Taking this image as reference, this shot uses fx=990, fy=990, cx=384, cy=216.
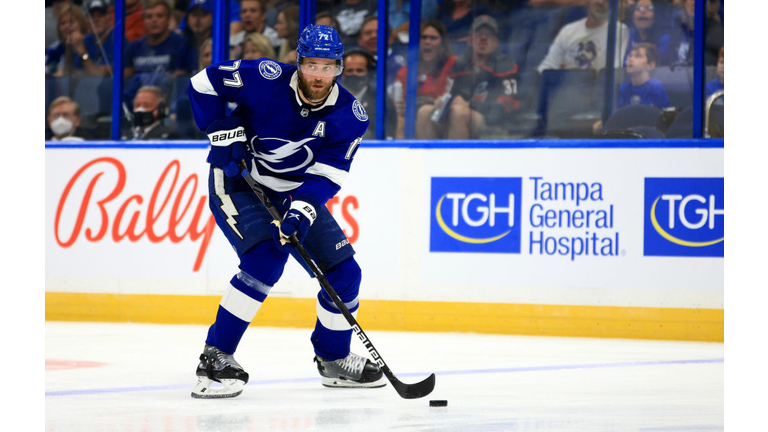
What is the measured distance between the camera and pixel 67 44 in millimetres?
6578

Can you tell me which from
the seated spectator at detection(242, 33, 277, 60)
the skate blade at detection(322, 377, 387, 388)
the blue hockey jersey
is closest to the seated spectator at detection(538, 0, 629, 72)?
the seated spectator at detection(242, 33, 277, 60)

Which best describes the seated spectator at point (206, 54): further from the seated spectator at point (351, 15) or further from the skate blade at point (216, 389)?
the skate blade at point (216, 389)

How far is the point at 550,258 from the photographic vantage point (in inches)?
207

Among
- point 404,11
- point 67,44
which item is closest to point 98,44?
point 67,44

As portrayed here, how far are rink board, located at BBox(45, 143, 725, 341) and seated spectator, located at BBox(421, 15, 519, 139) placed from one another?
35 cm

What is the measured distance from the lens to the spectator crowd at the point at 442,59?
217 inches

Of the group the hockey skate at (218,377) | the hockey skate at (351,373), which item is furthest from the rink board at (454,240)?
the hockey skate at (218,377)

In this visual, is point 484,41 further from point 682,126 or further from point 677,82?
point 682,126

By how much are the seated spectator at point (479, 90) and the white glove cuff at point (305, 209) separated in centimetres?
281

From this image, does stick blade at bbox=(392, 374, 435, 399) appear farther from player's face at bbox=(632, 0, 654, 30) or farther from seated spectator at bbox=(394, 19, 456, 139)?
player's face at bbox=(632, 0, 654, 30)

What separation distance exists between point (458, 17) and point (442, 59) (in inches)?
10.5

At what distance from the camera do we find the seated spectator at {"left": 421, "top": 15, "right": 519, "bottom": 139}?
5.74 metres
